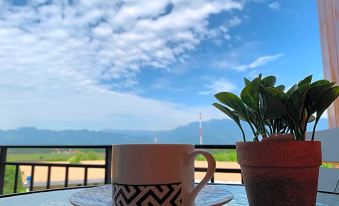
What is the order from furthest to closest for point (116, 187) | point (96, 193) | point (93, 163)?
point (93, 163), point (96, 193), point (116, 187)

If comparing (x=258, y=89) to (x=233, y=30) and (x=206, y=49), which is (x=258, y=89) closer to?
(x=233, y=30)

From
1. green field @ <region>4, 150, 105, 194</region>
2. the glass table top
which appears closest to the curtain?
the glass table top

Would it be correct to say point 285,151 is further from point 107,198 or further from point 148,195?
point 107,198

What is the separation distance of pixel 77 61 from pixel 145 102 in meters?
4.15

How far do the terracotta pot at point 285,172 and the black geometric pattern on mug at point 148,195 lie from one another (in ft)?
0.48

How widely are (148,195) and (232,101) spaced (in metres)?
0.23

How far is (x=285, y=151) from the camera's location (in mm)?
404

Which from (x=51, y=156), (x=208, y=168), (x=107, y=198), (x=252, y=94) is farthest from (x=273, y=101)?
(x=51, y=156)

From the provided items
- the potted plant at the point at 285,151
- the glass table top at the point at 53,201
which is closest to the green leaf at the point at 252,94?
the potted plant at the point at 285,151

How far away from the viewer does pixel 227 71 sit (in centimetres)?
1465

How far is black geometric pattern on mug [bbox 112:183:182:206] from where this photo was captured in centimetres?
36

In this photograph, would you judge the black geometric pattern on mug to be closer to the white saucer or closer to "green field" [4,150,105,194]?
the white saucer

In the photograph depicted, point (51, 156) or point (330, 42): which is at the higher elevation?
point (330, 42)

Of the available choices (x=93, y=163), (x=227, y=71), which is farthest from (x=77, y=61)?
(x=93, y=163)
